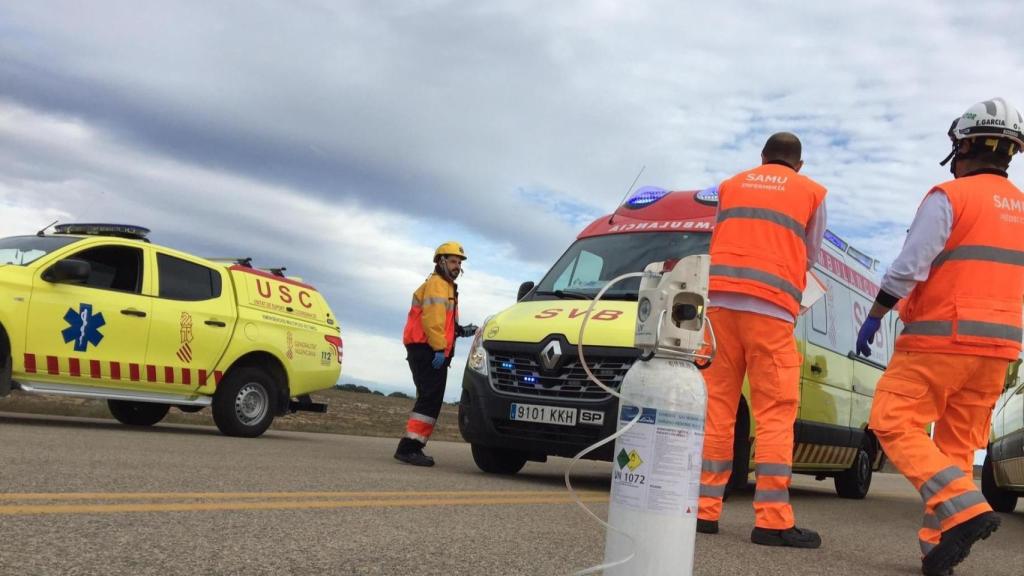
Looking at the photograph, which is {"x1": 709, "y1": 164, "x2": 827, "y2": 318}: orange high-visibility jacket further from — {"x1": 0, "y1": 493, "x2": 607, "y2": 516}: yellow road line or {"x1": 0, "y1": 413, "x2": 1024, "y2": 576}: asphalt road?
{"x1": 0, "y1": 493, "x2": 607, "y2": 516}: yellow road line

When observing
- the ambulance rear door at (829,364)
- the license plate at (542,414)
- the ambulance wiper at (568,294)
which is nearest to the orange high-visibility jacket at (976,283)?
the license plate at (542,414)

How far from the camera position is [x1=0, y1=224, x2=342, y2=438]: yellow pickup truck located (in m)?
8.65

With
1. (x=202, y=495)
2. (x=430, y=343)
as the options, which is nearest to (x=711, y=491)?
(x=202, y=495)

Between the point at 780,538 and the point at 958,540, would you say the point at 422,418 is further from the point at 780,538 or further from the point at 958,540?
the point at 958,540

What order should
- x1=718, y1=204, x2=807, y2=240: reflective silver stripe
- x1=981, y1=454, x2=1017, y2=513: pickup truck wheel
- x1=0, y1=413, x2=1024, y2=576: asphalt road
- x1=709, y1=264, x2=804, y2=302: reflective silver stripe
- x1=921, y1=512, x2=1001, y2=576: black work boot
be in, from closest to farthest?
x1=0, y1=413, x2=1024, y2=576: asphalt road, x1=921, y1=512, x2=1001, y2=576: black work boot, x1=709, y1=264, x2=804, y2=302: reflective silver stripe, x1=718, y1=204, x2=807, y2=240: reflective silver stripe, x1=981, y1=454, x2=1017, y2=513: pickup truck wheel

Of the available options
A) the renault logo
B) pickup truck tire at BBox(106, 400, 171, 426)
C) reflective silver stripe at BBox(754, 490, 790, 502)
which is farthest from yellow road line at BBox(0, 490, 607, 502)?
pickup truck tire at BBox(106, 400, 171, 426)

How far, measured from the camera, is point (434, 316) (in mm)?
8047

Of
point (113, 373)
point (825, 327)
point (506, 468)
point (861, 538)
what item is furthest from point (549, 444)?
point (113, 373)

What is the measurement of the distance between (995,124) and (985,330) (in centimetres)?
102

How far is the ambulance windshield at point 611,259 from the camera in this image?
7434 mm

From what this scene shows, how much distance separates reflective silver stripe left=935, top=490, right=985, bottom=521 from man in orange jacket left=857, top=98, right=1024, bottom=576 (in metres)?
0.02

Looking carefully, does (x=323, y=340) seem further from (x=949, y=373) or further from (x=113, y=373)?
(x=949, y=373)

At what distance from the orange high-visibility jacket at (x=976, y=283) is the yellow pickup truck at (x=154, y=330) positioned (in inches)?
281

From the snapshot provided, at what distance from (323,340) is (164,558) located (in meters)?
8.48
